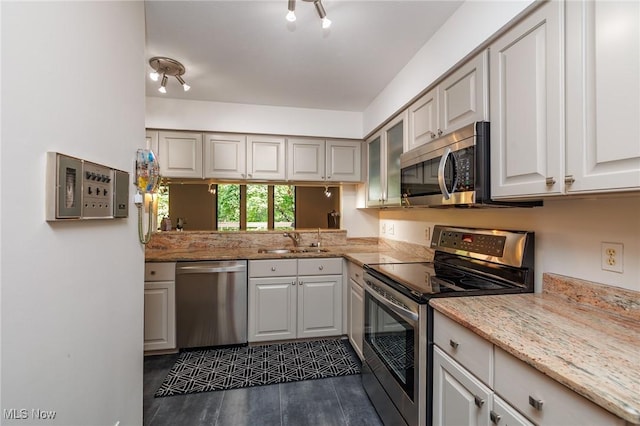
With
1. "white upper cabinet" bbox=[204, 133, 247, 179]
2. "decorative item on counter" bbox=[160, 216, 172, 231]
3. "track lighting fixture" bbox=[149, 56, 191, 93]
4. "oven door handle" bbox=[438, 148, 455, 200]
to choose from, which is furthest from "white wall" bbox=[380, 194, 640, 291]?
"decorative item on counter" bbox=[160, 216, 172, 231]

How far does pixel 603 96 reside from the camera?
0.92 m

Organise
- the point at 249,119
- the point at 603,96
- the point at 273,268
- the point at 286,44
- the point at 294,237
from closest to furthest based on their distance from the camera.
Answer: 1. the point at 603,96
2. the point at 286,44
3. the point at 273,268
4. the point at 249,119
5. the point at 294,237

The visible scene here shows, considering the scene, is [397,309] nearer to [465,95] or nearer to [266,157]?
[465,95]

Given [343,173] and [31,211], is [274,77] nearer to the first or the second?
[343,173]

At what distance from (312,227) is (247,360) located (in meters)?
1.58

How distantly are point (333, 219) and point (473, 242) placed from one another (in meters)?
1.88

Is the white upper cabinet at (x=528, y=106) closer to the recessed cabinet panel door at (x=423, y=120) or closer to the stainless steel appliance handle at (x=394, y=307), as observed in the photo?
the recessed cabinet panel door at (x=423, y=120)

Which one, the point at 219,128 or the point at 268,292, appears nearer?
the point at 268,292

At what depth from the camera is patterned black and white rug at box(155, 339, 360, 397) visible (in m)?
2.12

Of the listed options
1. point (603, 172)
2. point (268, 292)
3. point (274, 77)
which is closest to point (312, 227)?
point (268, 292)

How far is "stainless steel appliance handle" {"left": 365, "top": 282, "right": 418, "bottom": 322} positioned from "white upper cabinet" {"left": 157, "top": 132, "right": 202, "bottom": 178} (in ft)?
6.67

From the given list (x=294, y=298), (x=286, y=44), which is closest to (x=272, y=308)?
(x=294, y=298)

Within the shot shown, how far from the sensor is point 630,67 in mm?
852

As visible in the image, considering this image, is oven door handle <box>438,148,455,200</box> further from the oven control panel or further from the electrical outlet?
the electrical outlet
